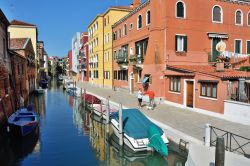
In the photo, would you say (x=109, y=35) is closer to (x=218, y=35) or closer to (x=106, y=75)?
(x=106, y=75)

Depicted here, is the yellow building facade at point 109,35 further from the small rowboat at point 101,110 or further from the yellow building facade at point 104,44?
the small rowboat at point 101,110

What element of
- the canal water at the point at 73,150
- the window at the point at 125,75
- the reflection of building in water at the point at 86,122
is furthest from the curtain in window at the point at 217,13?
the reflection of building in water at the point at 86,122

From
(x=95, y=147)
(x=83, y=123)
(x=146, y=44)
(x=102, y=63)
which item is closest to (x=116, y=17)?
→ (x=102, y=63)

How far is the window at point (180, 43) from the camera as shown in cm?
2003

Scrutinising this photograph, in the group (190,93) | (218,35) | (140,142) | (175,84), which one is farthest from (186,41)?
(140,142)

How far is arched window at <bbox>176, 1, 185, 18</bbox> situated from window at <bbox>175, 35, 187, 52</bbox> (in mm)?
1785

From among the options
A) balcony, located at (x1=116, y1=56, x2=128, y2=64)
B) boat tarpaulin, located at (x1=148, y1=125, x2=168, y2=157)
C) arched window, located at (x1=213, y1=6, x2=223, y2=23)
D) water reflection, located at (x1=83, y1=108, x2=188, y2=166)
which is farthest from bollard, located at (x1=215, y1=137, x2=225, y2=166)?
balcony, located at (x1=116, y1=56, x2=128, y2=64)

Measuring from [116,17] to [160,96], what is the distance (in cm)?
1754

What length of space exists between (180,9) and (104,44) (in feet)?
64.1

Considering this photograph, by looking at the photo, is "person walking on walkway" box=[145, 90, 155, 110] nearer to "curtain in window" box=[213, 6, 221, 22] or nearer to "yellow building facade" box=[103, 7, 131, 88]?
"curtain in window" box=[213, 6, 221, 22]

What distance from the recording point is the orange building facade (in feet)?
57.7

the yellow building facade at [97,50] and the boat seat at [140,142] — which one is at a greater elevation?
the yellow building facade at [97,50]

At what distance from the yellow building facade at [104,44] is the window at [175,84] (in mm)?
16482

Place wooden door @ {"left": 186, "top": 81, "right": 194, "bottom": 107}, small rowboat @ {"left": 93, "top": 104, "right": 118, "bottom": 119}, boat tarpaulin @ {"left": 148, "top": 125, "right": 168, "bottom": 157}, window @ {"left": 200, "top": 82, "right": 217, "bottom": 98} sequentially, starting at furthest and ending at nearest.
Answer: small rowboat @ {"left": 93, "top": 104, "right": 118, "bottom": 119}
wooden door @ {"left": 186, "top": 81, "right": 194, "bottom": 107}
window @ {"left": 200, "top": 82, "right": 217, "bottom": 98}
boat tarpaulin @ {"left": 148, "top": 125, "right": 168, "bottom": 157}
